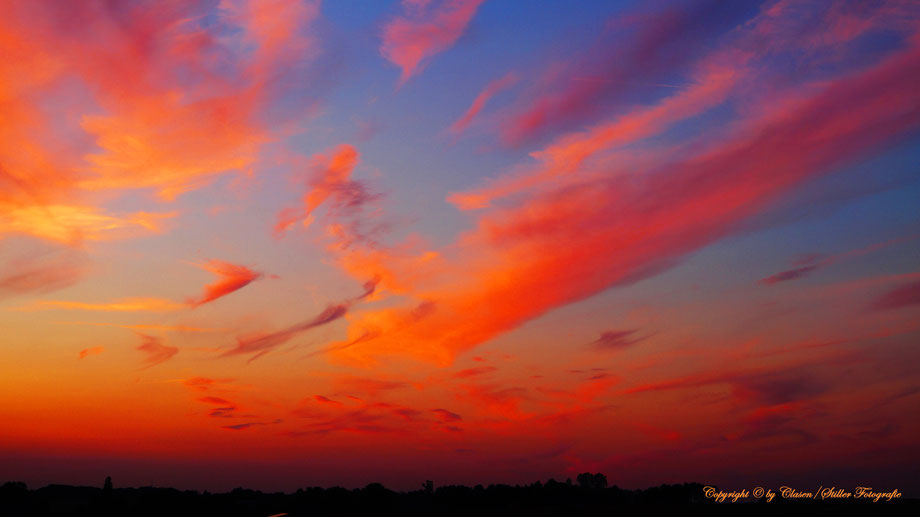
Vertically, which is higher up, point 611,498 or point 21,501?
point 21,501

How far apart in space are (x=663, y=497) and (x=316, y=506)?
251ft

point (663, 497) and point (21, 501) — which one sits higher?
point (21, 501)

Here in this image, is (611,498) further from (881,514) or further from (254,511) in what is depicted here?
(881,514)

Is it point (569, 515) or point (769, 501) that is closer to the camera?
point (569, 515)

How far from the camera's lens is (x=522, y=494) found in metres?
162

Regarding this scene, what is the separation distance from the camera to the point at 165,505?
420ft

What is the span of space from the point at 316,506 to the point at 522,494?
46.0 m

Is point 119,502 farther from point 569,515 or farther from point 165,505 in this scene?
point 569,515

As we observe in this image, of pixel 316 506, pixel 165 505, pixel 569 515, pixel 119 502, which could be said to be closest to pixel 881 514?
pixel 569 515

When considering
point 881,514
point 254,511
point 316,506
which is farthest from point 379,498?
point 881,514

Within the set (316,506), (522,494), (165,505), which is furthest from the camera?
(522,494)

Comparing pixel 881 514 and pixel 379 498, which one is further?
pixel 379 498

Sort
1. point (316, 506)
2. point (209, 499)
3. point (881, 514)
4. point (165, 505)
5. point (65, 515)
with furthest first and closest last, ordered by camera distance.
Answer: point (209, 499) → point (316, 506) → point (165, 505) → point (65, 515) → point (881, 514)

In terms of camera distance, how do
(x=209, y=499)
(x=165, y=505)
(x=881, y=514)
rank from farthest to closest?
(x=209, y=499) < (x=165, y=505) < (x=881, y=514)
